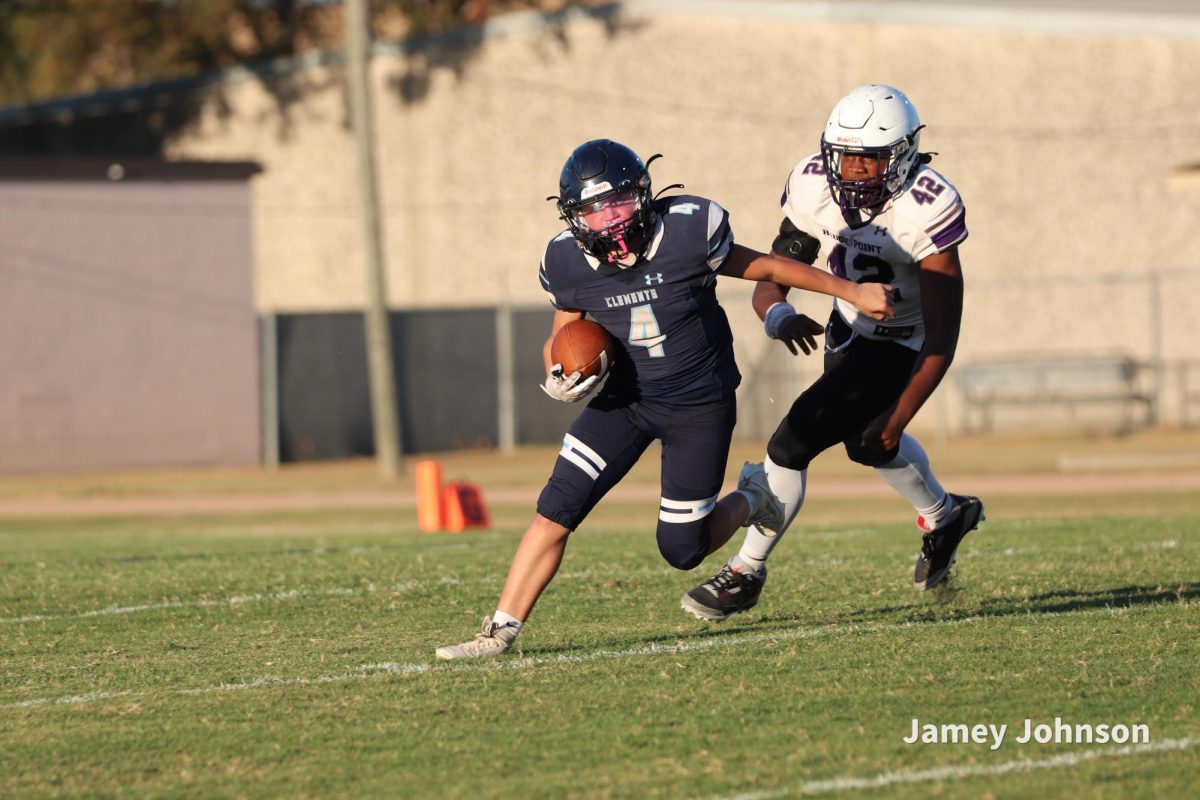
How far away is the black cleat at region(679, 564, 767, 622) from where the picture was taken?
6938 mm

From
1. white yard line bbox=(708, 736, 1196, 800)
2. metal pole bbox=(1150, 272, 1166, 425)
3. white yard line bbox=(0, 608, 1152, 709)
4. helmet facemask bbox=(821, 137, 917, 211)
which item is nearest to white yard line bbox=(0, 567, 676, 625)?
white yard line bbox=(0, 608, 1152, 709)

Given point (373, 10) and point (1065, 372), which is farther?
point (373, 10)

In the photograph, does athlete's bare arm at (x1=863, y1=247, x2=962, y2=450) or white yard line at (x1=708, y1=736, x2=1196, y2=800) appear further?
athlete's bare arm at (x1=863, y1=247, x2=962, y2=450)

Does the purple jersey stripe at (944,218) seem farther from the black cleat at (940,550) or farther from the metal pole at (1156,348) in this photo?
the metal pole at (1156,348)

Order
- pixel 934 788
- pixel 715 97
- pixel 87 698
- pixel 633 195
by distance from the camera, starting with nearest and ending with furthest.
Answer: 1. pixel 934 788
2. pixel 87 698
3. pixel 633 195
4. pixel 715 97

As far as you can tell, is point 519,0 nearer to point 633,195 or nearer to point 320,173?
point 320,173

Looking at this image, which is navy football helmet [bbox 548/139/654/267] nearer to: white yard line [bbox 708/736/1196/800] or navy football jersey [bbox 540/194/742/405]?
navy football jersey [bbox 540/194/742/405]

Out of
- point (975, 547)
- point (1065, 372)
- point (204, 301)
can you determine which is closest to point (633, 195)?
point (975, 547)

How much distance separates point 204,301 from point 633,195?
1847cm

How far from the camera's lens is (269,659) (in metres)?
6.38

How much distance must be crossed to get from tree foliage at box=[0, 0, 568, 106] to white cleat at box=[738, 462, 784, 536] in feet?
78.9

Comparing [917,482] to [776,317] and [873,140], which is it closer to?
[776,317]

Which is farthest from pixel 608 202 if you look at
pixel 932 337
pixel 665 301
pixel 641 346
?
pixel 932 337

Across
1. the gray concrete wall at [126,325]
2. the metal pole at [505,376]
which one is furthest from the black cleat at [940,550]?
the gray concrete wall at [126,325]
